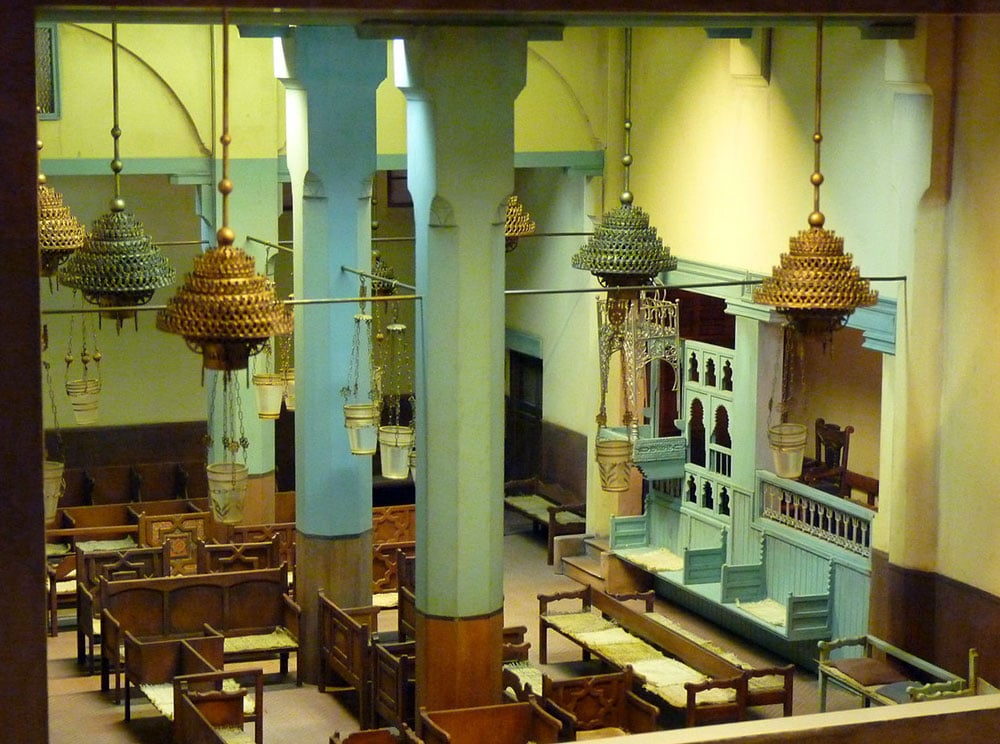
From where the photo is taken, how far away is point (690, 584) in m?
13.8

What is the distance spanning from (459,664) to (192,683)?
180 cm

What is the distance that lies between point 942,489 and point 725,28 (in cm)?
316

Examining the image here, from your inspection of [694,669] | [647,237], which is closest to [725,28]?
[647,237]

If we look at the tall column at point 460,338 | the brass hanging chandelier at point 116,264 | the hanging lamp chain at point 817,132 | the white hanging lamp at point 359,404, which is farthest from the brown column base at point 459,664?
the hanging lamp chain at point 817,132

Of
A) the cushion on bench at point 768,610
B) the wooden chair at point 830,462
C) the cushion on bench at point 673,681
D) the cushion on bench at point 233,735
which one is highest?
the wooden chair at point 830,462

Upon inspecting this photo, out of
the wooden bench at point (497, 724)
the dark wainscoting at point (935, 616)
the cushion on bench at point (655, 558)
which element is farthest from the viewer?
the cushion on bench at point (655, 558)

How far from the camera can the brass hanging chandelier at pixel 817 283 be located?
801cm

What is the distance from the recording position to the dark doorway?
17.9m

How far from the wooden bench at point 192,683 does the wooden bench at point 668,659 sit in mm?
2598

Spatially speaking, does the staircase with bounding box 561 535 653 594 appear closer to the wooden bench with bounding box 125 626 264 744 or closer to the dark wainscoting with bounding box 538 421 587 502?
the dark wainscoting with bounding box 538 421 587 502

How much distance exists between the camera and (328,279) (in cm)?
1218

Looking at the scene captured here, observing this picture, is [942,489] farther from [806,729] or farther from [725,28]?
[806,729]

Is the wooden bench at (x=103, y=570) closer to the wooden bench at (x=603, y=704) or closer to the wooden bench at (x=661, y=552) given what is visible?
the wooden bench at (x=661, y=552)

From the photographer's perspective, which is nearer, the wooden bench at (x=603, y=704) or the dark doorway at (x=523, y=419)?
the wooden bench at (x=603, y=704)
